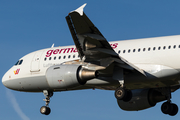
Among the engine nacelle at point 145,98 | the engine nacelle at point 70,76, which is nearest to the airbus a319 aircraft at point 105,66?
the engine nacelle at point 70,76

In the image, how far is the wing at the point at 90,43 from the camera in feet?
64.4

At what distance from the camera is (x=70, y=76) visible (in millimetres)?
22641

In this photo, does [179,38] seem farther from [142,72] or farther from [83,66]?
[83,66]

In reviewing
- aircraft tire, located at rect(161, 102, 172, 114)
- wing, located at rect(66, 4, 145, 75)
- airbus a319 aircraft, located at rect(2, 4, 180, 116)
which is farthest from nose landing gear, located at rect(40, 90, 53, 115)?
aircraft tire, located at rect(161, 102, 172, 114)

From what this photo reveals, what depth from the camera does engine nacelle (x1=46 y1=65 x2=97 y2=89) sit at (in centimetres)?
2262

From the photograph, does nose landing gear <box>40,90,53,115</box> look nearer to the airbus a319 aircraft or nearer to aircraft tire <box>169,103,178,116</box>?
the airbus a319 aircraft

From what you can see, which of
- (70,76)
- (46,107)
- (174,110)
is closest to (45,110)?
(46,107)

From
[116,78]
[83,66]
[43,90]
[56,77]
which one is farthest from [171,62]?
[43,90]

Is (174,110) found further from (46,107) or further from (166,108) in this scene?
(46,107)

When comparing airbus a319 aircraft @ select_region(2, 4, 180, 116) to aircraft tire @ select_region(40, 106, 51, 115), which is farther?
aircraft tire @ select_region(40, 106, 51, 115)

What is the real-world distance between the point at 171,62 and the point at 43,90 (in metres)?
9.23

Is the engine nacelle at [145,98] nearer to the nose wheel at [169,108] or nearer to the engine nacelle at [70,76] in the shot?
the nose wheel at [169,108]

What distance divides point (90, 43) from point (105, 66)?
6.30 feet

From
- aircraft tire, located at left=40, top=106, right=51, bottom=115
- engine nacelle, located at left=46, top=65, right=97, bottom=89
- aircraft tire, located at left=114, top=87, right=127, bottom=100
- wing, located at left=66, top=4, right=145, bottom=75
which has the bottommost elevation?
aircraft tire, located at left=40, top=106, right=51, bottom=115
